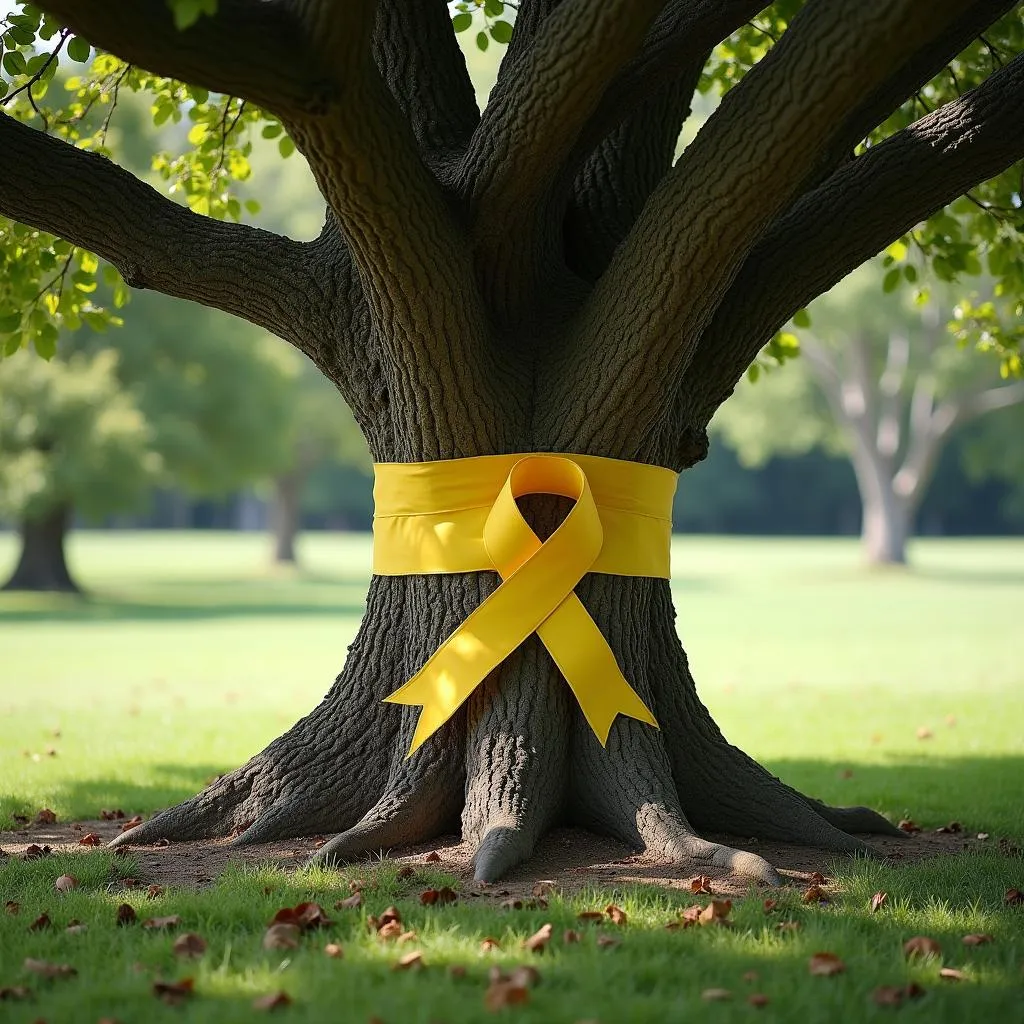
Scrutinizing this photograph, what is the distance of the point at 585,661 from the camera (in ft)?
17.1

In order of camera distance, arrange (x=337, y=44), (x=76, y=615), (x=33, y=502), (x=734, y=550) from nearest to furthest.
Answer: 1. (x=337, y=44)
2. (x=76, y=615)
3. (x=33, y=502)
4. (x=734, y=550)

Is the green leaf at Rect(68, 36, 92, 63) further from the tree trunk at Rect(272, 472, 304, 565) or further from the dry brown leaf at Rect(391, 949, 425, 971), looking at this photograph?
the tree trunk at Rect(272, 472, 304, 565)

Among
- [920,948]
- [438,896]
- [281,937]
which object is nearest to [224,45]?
[281,937]

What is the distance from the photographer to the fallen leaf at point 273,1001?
3.30 meters

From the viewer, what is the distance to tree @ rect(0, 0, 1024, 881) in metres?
4.58

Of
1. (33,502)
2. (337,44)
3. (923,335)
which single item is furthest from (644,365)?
(923,335)

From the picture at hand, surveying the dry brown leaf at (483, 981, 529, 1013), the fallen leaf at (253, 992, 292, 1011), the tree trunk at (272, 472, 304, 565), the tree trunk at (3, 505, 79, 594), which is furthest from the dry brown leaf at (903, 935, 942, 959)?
the tree trunk at (272, 472, 304, 565)

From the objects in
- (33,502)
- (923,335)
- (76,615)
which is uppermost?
(923,335)

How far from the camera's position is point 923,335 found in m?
42.1

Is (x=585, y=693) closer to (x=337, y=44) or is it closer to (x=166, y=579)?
(x=337, y=44)

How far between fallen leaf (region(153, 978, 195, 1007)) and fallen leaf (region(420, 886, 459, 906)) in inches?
39.4

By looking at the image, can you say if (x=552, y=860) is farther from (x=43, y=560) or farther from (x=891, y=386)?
(x=891, y=386)

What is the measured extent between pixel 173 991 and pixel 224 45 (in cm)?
270

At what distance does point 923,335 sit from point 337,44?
1609 inches
